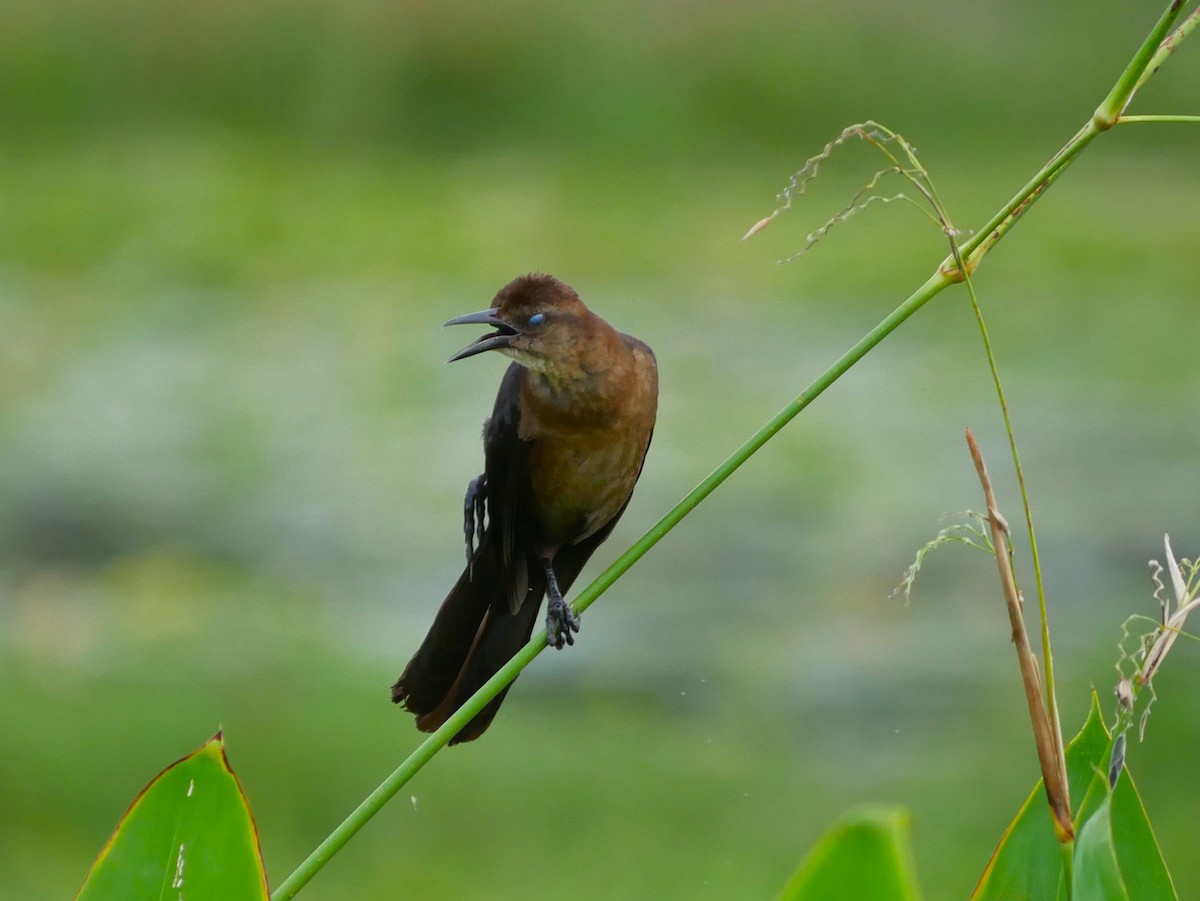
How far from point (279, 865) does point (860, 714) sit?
1.94m

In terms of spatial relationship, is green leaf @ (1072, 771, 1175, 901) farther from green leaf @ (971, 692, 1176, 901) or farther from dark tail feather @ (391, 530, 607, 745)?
dark tail feather @ (391, 530, 607, 745)

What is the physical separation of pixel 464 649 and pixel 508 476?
0.29 m

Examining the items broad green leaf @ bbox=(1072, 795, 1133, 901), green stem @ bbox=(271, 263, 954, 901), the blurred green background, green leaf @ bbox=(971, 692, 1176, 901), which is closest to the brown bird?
green stem @ bbox=(271, 263, 954, 901)

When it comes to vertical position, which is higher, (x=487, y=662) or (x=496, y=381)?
(x=496, y=381)

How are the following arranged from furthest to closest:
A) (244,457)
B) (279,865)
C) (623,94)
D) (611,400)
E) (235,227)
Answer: (623,94) < (235,227) < (244,457) < (279,865) < (611,400)

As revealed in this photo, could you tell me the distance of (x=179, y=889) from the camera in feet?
3.91

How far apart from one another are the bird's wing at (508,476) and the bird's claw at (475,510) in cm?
2

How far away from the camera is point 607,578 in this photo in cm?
154

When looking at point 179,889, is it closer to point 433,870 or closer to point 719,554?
point 433,870

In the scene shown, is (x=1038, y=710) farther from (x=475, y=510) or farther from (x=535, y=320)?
(x=475, y=510)

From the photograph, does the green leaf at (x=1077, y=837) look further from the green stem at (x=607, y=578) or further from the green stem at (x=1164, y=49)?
the green stem at (x=1164, y=49)

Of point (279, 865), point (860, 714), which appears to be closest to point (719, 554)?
point (860, 714)

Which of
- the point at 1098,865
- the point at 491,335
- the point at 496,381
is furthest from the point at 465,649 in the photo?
the point at 496,381

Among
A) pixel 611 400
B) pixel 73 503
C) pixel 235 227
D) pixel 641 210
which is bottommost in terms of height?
pixel 611 400
